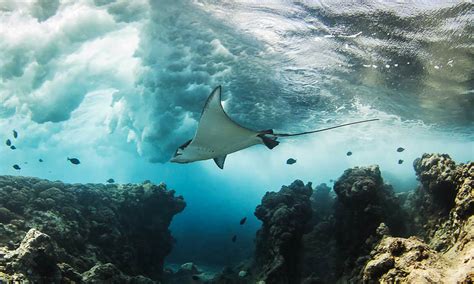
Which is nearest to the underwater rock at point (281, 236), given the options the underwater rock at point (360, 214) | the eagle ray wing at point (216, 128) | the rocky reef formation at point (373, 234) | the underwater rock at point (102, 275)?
the rocky reef formation at point (373, 234)

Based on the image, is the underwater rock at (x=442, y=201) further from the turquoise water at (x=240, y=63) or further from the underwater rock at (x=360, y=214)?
the turquoise water at (x=240, y=63)

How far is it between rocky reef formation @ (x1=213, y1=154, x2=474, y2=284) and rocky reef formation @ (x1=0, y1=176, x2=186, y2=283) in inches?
161

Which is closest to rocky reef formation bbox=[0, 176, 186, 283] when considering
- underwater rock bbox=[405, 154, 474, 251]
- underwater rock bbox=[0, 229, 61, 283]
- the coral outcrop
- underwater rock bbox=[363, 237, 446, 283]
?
underwater rock bbox=[0, 229, 61, 283]

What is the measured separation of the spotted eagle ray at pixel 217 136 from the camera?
5.00m

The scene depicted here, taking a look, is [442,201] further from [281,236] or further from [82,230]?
[82,230]

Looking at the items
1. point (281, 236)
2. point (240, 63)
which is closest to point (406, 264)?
point (281, 236)

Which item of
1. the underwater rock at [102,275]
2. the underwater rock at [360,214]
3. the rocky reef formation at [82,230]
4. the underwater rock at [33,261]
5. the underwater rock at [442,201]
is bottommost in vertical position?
the rocky reef formation at [82,230]

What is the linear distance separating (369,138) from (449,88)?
17924 millimetres

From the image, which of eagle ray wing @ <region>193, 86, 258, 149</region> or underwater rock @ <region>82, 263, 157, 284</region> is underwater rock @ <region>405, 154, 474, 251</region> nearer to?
eagle ray wing @ <region>193, 86, 258, 149</region>

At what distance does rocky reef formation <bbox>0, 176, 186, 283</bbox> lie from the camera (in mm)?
5551

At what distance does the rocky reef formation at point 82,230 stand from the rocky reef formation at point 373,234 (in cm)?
410

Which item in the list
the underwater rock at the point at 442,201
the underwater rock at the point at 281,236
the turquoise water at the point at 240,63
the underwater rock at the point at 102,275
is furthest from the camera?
the turquoise water at the point at 240,63

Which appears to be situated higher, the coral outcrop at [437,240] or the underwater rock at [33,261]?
the coral outcrop at [437,240]

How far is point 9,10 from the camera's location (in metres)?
11.3
